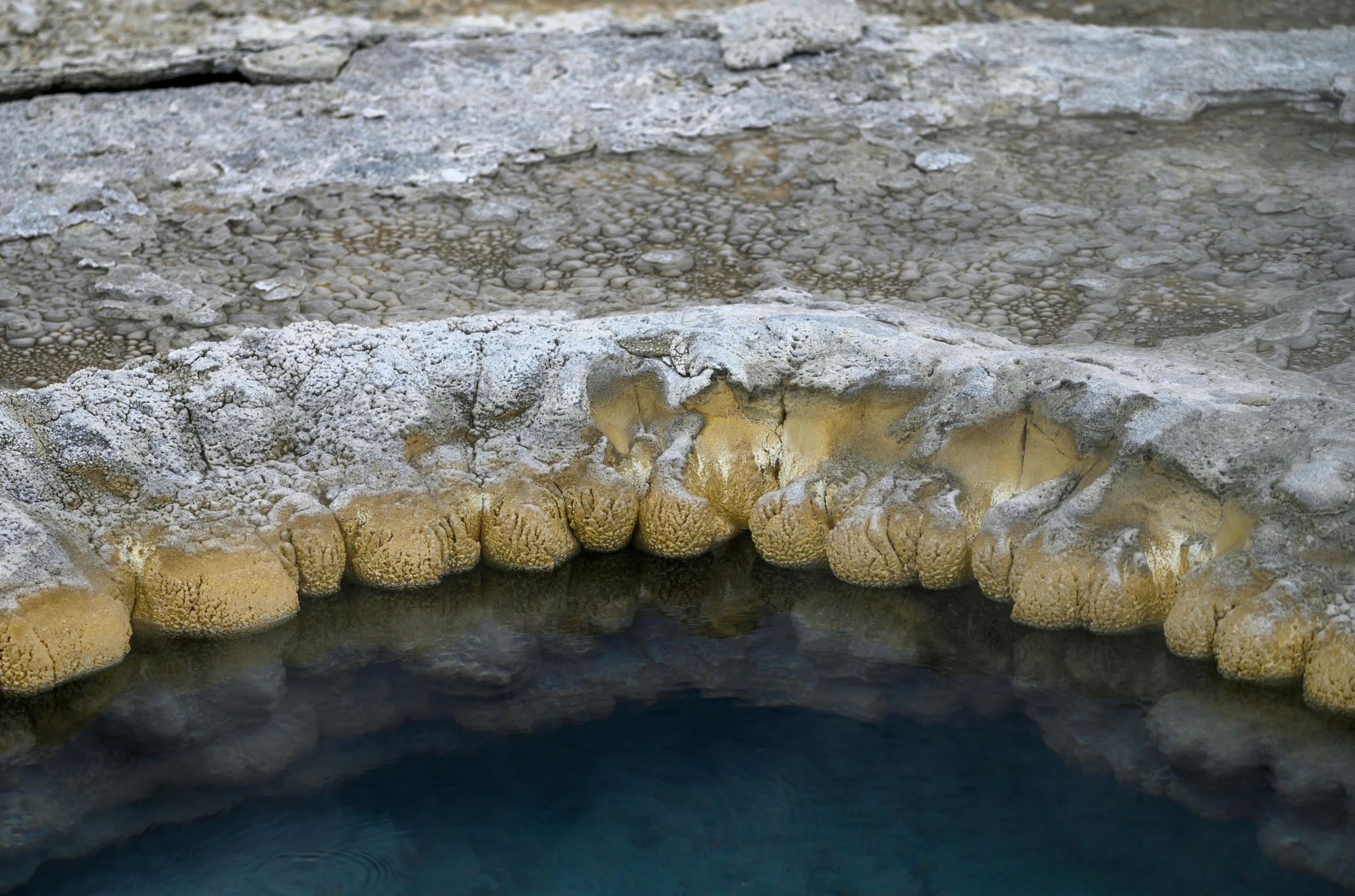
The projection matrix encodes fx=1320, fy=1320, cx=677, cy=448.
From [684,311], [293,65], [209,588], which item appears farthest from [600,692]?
[293,65]

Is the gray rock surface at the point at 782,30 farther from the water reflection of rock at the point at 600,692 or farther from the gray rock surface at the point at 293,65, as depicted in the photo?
the water reflection of rock at the point at 600,692

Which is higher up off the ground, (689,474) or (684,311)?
(684,311)

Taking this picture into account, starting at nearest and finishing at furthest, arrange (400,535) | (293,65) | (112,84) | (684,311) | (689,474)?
1. (400,535)
2. (689,474)
3. (684,311)
4. (112,84)
5. (293,65)

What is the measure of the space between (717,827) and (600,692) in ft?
1.57

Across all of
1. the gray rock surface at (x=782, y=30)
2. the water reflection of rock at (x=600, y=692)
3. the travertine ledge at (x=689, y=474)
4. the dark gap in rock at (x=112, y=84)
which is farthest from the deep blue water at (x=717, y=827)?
the dark gap in rock at (x=112, y=84)

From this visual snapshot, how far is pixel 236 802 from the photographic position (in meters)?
2.88

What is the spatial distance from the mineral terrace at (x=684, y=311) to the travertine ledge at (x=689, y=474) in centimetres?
1

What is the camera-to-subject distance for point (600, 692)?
125 inches

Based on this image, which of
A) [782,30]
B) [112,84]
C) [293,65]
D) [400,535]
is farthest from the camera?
[782,30]

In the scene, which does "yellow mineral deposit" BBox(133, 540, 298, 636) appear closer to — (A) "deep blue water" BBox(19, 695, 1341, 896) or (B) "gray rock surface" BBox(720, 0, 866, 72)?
(A) "deep blue water" BBox(19, 695, 1341, 896)

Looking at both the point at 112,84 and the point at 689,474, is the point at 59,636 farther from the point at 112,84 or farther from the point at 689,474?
the point at 112,84

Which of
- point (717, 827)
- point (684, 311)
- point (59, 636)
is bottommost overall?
point (717, 827)

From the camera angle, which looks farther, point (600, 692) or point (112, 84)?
point (112, 84)

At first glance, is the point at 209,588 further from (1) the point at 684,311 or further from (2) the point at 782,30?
(2) the point at 782,30
